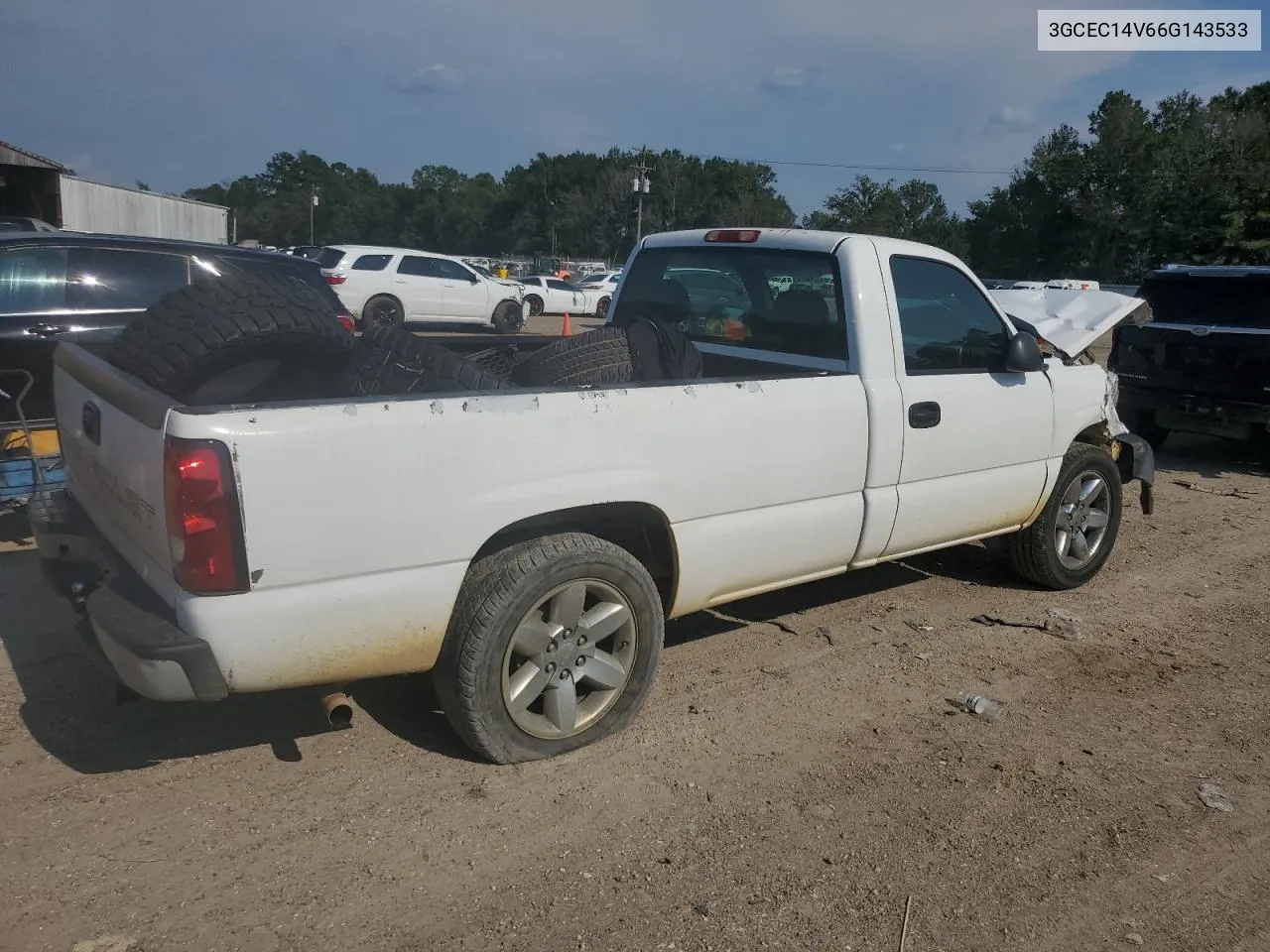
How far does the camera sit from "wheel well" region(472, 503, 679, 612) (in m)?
3.49

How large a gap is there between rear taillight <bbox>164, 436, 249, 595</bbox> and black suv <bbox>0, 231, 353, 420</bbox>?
11.7 ft

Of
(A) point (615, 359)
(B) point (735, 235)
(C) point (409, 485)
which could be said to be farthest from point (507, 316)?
(C) point (409, 485)

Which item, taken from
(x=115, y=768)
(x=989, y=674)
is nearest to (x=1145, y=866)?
(x=989, y=674)

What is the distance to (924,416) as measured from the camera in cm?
452

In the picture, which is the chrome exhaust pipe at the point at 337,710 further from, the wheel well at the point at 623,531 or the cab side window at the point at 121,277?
the cab side window at the point at 121,277

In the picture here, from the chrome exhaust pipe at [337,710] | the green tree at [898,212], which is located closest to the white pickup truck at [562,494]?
the chrome exhaust pipe at [337,710]

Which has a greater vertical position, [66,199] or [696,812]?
[66,199]

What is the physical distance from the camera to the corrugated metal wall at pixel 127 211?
30672 millimetres

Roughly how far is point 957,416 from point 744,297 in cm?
115

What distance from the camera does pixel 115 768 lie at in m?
3.48

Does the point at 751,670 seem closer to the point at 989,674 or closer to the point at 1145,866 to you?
the point at 989,674

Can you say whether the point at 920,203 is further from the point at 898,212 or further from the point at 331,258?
the point at 331,258

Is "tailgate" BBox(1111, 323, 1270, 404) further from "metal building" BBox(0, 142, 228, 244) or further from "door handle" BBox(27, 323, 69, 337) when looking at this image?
"metal building" BBox(0, 142, 228, 244)

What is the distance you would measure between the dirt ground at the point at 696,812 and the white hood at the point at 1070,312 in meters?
2.19
